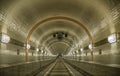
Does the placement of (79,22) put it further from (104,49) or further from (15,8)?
(15,8)

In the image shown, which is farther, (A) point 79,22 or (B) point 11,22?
(A) point 79,22

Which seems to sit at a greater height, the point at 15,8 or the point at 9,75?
the point at 15,8

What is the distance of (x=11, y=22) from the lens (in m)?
15.3

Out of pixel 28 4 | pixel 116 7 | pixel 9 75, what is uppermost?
pixel 28 4

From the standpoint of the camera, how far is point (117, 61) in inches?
487

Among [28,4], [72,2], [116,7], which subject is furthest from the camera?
[72,2]

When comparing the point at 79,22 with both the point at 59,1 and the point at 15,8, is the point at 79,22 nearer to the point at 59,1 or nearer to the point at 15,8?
the point at 59,1

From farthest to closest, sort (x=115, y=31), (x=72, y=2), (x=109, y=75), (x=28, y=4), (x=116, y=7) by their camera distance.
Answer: (x=72, y=2) → (x=28, y=4) → (x=115, y=31) → (x=116, y=7) → (x=109, y=75)

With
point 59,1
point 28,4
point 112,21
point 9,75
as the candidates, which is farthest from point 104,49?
point 9,75

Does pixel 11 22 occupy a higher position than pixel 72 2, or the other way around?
pixel 72 2

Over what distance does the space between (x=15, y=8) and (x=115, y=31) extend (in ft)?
22.1

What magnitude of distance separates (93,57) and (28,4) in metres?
9.46

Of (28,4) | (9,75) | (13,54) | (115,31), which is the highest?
(28,4)

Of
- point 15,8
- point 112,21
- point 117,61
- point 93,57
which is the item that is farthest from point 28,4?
point 93,57
